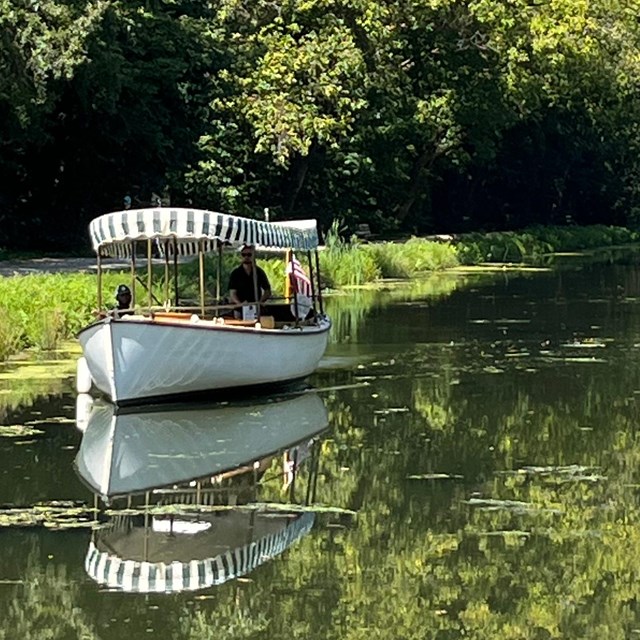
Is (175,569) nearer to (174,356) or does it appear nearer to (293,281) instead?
(174,356)

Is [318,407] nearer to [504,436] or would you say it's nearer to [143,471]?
[504,436]

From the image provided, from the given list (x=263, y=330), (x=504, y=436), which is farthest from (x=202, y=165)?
(x=504, y=436)

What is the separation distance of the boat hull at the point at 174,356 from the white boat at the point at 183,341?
0.04ft

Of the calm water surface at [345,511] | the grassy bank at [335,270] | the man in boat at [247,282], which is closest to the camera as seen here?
the calm water surface at [345,511]

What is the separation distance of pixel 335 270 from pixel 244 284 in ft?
64.1

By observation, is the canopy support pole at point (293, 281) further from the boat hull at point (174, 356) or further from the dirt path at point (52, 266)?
the dirt path at point (52, 266)

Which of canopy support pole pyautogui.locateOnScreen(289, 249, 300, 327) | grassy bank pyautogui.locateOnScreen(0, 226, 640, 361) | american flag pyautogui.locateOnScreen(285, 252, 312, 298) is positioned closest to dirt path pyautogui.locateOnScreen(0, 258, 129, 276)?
grassy bank pyautogui.locateOnScreen(0, 226, 640, 361)

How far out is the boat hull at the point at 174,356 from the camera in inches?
707

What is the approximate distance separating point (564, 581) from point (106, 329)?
852 centimetres

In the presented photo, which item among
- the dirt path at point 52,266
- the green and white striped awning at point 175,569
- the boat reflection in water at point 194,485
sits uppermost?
the dirt path at point 52,266

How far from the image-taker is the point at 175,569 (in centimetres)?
1093

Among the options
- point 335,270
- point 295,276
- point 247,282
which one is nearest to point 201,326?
point 247,282

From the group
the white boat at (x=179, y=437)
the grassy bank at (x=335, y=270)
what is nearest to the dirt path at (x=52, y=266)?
the grassy bank at (x=335, y=270)

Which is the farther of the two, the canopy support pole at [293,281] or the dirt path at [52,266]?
the dirt path at [52,266]
